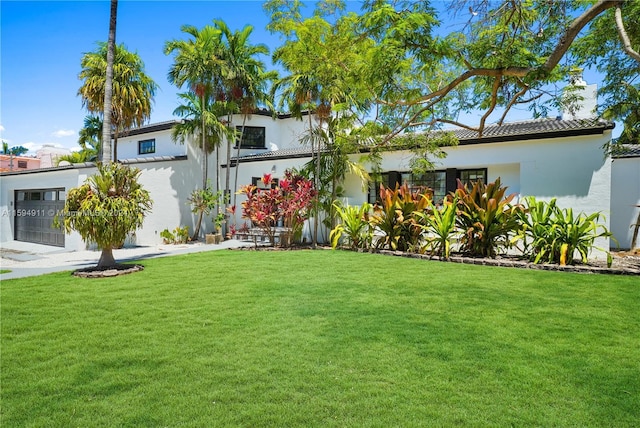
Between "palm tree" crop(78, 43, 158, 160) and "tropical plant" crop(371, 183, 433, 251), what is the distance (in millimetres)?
12950

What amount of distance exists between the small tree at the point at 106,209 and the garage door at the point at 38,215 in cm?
763

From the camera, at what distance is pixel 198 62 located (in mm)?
15898

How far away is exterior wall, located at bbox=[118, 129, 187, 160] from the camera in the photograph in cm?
1997

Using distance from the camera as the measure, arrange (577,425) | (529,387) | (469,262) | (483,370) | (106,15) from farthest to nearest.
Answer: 1. (106,15)
2. (469,262)
3. (483,370)
4. (529,387)
5. (577,425)

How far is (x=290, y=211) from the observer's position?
530 inches

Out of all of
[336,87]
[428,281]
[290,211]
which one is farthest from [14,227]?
[428,281]

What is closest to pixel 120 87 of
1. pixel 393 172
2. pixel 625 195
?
pixel 393 172

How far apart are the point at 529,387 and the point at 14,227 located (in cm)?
2338

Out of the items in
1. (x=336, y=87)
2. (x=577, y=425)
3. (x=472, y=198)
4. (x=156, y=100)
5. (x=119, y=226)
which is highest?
(x=156, y=100)

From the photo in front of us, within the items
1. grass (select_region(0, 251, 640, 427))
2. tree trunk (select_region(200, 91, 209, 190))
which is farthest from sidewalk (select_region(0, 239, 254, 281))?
tree trunk (select_region(200, 91, 209, 190))

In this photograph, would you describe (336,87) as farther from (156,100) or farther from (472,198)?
(156,100)

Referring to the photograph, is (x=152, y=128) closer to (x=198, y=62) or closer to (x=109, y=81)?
(x=198, y=62)

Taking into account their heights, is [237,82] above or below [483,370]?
above

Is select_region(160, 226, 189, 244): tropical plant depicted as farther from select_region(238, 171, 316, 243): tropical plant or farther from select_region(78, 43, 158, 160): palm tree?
select_region(78, 43, 158, 160): palm tree
